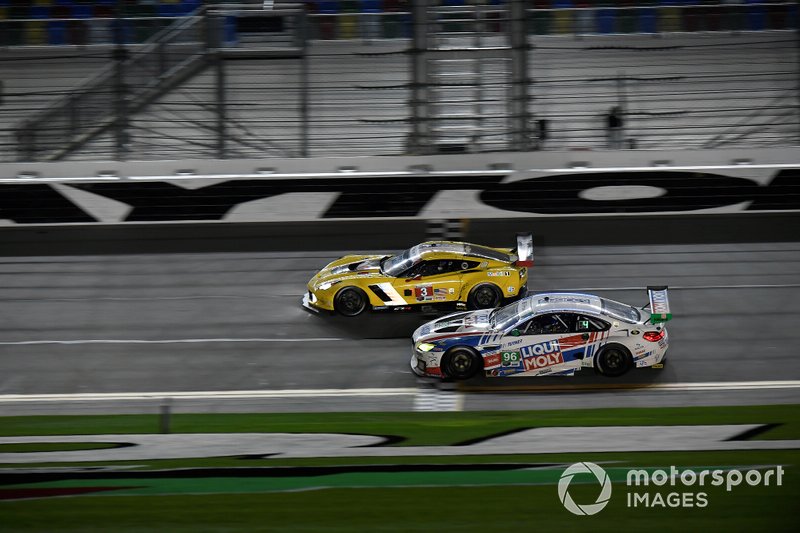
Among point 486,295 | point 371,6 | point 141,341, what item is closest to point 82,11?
point 371,6

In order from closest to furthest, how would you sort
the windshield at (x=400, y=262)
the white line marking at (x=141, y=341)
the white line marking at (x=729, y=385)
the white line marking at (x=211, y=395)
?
the white line marking at (x=729, y=385) < the white line marking at (x=211, y=395) < the white line marking at (x=141, y=341) < the windshield at (x=400, y=262)

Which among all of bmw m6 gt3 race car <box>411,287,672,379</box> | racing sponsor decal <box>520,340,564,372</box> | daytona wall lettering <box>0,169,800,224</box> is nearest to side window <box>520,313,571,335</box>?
bmw m6 gt3 race car <box>411,287,672,379</box>

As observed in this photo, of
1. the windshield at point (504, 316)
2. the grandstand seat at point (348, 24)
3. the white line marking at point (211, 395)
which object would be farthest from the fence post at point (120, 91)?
the windshield at point (504, 316)

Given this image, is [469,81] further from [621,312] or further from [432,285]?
[621,312]

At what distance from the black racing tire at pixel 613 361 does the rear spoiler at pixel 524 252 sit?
218cm

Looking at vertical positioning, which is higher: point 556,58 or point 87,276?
point 556,58

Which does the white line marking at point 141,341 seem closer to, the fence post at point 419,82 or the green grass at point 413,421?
the green grass at point 413,421

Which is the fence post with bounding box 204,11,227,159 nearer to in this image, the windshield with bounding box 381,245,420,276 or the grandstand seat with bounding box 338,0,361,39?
the grandstand seat with bounding box 338,0,361,39

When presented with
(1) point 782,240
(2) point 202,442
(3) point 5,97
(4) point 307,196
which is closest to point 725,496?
(2) point 202,442

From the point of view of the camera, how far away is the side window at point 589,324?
961 cm

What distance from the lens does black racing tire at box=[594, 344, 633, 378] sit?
961cm

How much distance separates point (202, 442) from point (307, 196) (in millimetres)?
6139

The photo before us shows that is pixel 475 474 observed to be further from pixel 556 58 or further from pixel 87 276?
pixel 556 58

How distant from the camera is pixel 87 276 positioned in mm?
12891
